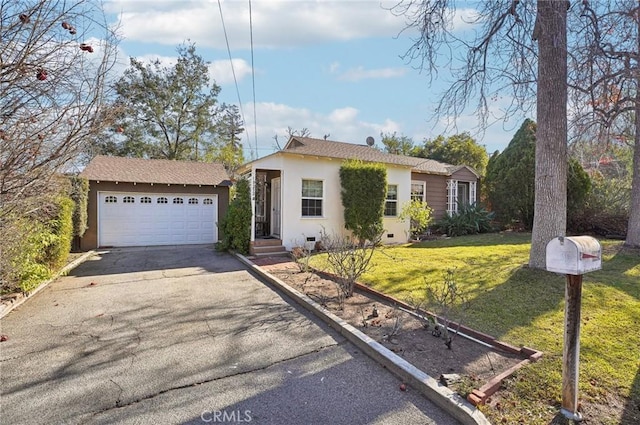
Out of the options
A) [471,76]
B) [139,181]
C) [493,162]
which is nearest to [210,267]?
[139,181]

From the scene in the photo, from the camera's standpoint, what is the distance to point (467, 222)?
14266 mm

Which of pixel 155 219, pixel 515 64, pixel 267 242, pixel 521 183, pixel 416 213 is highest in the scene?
pixel 515 64

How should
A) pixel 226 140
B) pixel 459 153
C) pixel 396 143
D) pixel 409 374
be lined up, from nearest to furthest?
pixel 409 374
pixel 459 153
pixel 226 140
pixel 396 143

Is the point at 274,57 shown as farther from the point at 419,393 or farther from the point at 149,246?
the point at 419,393

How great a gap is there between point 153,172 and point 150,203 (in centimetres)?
158

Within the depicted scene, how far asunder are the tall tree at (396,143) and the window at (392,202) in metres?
21.8

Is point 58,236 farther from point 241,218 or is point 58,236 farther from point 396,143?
point 396,143

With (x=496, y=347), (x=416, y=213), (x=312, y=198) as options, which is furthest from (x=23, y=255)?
(x=416, y=213)

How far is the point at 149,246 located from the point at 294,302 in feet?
32.9

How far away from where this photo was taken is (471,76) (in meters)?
7.12

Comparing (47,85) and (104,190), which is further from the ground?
(47,85)

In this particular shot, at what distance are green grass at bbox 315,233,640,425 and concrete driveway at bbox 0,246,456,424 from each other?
37.6 inches

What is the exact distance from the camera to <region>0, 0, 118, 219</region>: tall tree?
11.2 ft

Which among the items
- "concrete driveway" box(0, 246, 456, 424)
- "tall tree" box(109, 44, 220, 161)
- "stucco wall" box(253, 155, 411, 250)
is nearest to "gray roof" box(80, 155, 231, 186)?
"stucco wall" box(253, 155, 411, 250)
